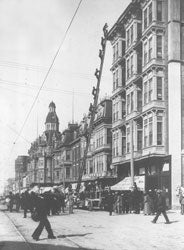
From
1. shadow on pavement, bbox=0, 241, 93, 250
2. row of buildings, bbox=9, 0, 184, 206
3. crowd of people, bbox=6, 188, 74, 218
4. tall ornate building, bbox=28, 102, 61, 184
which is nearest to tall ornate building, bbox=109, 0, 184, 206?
row of buildings, bbox=9, 0, 184, 206

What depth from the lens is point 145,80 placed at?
A: 36.8 meters

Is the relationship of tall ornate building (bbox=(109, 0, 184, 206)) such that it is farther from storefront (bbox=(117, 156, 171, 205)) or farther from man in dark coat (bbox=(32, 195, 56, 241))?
man in dark coat (bbox=(32, 195, 56, 241))

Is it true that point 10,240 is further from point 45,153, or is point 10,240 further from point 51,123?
point 51,123

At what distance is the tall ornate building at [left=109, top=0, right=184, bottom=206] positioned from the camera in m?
33.8

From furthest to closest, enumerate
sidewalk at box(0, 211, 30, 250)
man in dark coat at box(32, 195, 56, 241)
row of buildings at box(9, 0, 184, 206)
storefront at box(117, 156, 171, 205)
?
storefront at box(117, 156, 171, 205) < row of buildings at box(9, 0, 184, 206) < man in dark coat at box(32, 195, 56, 241) < sidewalk at box(0, 211, 30, 250)

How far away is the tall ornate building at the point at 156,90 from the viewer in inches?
1329

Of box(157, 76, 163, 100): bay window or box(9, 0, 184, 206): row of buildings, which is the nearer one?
box(9, 0, 184, 206): row of buildings

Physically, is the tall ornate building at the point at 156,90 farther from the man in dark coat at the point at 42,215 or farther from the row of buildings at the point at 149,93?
the man in dark coat at the point at 42,215

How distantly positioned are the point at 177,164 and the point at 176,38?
32.7 ft

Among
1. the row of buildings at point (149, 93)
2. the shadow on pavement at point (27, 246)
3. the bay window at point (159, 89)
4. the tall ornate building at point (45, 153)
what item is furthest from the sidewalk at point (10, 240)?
the tall ornate building at point (45, 153)

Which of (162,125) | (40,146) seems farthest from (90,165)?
(40,146)

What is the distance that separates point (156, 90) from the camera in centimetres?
3481

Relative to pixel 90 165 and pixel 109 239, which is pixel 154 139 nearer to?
pixel 109 239

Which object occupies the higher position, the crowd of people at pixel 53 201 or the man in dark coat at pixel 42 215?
the man in dark coat at pixel 42 215
